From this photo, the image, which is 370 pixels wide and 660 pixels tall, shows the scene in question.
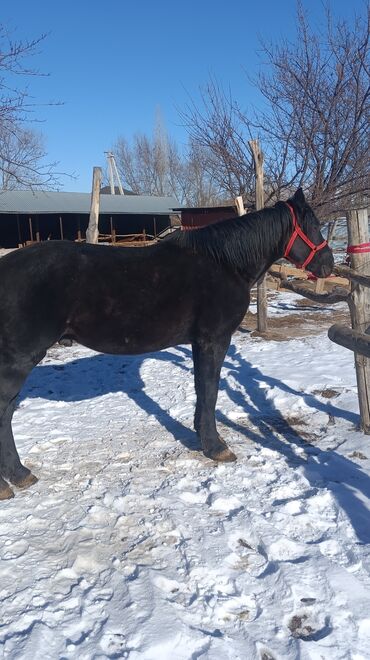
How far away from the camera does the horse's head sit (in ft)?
13.1

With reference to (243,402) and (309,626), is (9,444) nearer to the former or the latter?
(309,626)

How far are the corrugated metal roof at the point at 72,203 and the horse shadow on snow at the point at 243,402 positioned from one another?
63.4ft

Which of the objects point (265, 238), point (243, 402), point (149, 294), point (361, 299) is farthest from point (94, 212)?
point (361, 299)

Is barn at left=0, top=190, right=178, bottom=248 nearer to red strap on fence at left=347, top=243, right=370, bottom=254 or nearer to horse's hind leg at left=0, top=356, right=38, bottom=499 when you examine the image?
red strap on fence at left=347, top=243, right=370, bottom=254

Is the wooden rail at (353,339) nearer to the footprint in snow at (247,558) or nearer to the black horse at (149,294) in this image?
the black horse at (149,294)

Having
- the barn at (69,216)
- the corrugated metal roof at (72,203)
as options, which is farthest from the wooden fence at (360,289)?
the corrugated metal roof at (72,203)

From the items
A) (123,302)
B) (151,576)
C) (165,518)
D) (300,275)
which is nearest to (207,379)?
(123,302)

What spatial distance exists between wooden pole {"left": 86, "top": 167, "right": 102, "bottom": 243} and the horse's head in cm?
577

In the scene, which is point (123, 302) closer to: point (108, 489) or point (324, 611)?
point (108, 489)

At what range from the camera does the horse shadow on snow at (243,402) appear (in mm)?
3363

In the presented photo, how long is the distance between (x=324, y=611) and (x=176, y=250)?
247 cm

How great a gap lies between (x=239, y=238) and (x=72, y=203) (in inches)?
1076

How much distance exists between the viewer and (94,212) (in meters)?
9.28

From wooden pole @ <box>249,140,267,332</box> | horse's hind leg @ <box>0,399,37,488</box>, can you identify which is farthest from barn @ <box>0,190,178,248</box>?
horse's hind leg @ <box>0,399,37,488</box>
